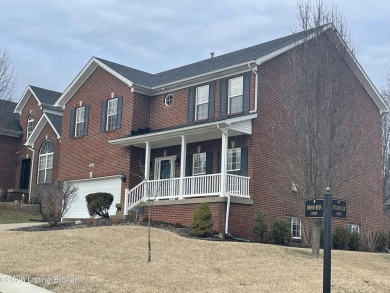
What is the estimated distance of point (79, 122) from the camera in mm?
28578

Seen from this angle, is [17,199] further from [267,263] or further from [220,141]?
[267,263]

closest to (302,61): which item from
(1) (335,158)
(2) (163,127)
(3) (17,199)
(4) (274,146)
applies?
(1) (335,158)

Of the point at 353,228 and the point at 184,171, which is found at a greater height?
the point at 184,171

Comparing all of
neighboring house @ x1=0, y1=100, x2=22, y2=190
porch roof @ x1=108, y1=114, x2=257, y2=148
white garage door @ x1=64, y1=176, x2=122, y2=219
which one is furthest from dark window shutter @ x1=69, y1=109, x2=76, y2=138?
neighboring house @ x1=0, y1=100, x2=22, y2=190

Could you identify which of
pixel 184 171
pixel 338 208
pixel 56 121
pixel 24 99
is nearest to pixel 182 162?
pixel 184 171

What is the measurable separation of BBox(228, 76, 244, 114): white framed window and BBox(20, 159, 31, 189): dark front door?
19131mm

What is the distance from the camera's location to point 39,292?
407 inches

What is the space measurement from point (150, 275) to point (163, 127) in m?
13.6

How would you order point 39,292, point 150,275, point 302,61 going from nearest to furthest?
1. point 39,292
2. point 150,275
3. point 302,61

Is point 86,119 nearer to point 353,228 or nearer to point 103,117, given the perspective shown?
point 103,117

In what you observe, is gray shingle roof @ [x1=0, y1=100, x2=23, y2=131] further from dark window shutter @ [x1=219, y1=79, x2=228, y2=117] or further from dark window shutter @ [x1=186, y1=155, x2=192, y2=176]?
dark window shutter @ [x1=219, y1=79, x2=228, y2=117]

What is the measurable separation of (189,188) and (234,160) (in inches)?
83.7

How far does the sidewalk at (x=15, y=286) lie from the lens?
1044 centimetres

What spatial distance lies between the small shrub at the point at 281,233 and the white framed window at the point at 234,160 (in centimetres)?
282
